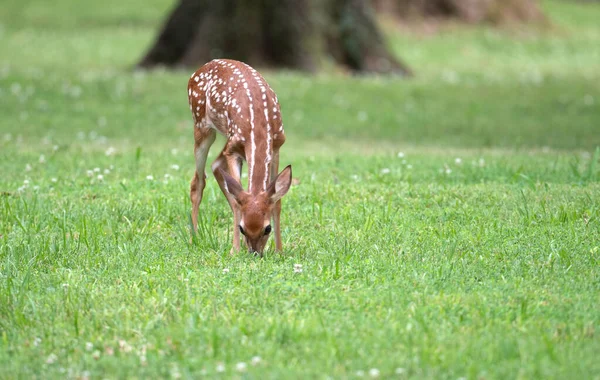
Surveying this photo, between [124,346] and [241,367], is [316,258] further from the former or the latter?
[241,367]

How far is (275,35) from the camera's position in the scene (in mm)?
18391

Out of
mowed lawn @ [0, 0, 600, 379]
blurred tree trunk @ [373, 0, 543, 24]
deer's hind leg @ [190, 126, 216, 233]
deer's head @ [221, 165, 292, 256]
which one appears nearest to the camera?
mowed lawn @ [0, 0, 600, 379]

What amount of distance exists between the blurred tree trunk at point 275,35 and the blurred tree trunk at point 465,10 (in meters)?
9.08

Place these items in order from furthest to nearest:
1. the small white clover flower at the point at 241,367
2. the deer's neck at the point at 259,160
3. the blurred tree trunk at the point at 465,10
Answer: the blurred tree trunk at the point at 465,10, the deer's neck at the point at 259,160, the small white clover flower at the point at 241,367

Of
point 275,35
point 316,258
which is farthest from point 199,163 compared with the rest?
point 275,35

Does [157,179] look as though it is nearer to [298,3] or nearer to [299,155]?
[299,155]

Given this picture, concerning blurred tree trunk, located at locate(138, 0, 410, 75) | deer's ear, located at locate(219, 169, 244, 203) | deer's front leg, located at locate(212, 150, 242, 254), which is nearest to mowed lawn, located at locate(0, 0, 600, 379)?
deer's front leg, located at locate(212, 150, 242, 254)

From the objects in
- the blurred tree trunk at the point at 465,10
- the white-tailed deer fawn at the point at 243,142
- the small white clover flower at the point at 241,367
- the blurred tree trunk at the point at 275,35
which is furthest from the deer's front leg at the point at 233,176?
the blurred tree trunk at the point at 465,10

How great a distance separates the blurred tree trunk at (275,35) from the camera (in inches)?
712

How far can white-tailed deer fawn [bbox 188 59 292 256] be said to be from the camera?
654cm

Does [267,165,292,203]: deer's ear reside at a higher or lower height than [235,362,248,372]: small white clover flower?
higher

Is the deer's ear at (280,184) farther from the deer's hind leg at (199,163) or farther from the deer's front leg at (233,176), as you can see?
the deer's hind leg at (199,163)

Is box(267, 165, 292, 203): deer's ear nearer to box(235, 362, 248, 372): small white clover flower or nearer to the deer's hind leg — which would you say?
the deer's hind leg

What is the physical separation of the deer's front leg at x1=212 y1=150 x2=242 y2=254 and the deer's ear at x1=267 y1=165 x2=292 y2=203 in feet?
0.87
